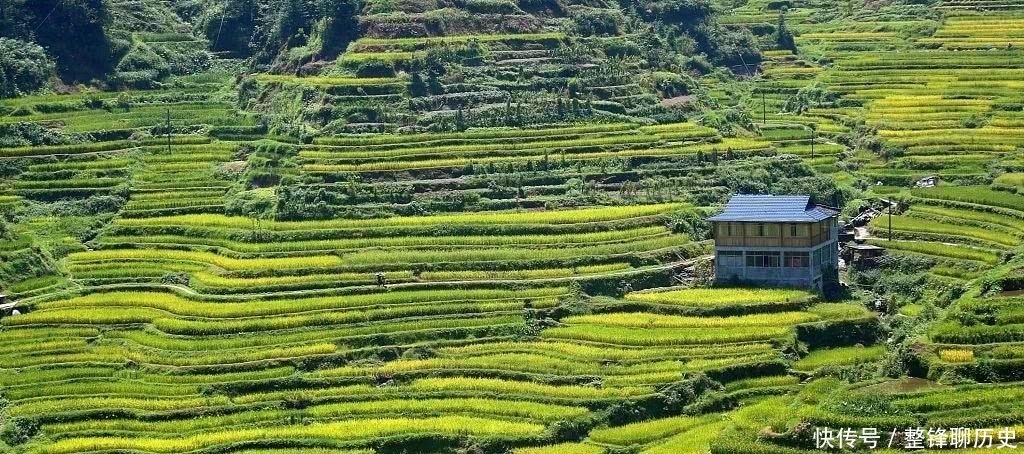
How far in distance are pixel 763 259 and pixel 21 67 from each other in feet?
123

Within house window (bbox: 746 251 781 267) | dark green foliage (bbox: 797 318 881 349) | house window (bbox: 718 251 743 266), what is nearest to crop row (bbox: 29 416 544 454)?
dark green foliage (bbox: 797 318 881 349)

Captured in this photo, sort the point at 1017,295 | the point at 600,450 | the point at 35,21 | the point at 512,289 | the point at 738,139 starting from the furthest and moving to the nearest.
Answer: the point at 35,21 → the point at 738,139 → the point at 512,289 → the point at 1017,295 → the point at 600,450

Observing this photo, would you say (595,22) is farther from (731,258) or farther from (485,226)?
(731,258)

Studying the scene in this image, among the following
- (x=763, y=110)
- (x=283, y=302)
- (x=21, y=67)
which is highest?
(x=21, y=67)

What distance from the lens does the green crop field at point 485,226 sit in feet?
179

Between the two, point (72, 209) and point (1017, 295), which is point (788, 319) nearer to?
point (1017, 295)

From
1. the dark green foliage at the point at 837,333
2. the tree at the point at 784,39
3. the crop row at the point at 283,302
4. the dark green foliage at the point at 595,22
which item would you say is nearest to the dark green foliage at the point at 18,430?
the crop row at the point at 283,302

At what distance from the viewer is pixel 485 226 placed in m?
68.2

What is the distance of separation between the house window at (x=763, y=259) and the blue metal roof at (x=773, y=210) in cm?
122

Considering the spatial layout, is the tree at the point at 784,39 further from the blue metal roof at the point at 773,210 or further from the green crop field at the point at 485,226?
the blue metal roof at the point at 773,210

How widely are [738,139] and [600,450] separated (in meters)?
28.4

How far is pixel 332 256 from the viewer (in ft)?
219

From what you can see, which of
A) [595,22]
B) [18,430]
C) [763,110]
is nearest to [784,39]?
[763,110]

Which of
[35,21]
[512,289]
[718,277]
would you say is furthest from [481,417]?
[35,21]
